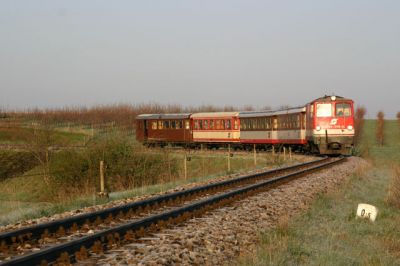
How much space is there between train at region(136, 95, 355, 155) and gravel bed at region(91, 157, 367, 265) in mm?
16087

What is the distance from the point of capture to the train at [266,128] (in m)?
30.1

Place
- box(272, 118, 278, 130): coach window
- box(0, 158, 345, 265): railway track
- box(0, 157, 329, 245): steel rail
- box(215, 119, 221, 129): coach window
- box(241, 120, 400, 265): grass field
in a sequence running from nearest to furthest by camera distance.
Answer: box(0, 158, 345, 265): railway track → box(241, 120, 400, 265): grass field → box(0, 157, 329, 245): steel rail → box(272, 118, 278, 130): coach window → box(215, 119, 221, 129): coach window

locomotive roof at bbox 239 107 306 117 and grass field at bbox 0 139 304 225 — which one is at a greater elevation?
locomotive roof at bbox 239 107 306 117

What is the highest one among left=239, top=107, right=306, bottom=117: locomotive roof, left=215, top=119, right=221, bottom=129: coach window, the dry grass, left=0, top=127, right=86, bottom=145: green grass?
left=239, top=107, right=306, bottom=117: locomotive roof

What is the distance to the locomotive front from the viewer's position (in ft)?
98.0

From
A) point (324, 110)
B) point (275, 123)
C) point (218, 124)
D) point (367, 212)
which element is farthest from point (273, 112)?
point (367, 212)

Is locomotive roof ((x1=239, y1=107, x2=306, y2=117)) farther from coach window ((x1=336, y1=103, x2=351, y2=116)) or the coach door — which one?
the coach door

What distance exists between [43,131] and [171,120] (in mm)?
13932

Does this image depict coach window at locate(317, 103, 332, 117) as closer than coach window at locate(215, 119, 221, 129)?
Yes

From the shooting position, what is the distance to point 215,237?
28.3 feet

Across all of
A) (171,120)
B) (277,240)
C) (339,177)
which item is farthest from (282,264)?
(171,120)

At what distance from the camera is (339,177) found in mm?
20406

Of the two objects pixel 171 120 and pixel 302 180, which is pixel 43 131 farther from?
pixel 302 180

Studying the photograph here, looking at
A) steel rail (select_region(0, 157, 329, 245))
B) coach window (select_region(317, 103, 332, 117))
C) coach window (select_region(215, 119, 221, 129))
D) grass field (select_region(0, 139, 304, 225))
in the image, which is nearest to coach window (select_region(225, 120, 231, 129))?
coach window (select_region(215, 119, 221, 129))
